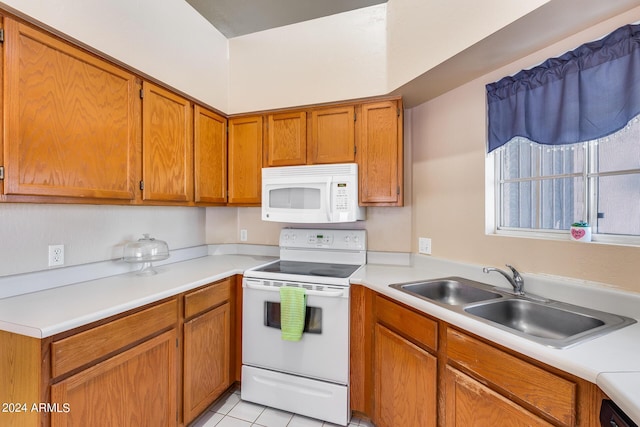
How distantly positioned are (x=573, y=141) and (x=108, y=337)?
2.31 meters

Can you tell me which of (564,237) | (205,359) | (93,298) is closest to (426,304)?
(564,237)

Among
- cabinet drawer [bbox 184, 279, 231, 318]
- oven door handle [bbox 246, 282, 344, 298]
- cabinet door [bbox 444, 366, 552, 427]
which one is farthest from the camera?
oven door handle [bbox 246, 282, 344, 298]

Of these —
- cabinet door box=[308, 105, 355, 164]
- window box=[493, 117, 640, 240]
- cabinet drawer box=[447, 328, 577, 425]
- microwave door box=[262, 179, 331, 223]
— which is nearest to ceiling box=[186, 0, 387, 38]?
cabinet door box=[308, 105, 355, 164]

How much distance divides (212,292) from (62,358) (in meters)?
0.83

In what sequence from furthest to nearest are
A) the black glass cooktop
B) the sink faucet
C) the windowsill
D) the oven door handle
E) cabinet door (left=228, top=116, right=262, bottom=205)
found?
cabinet door (left=228, top=116, right=262, bottom=205) < the black glass cooktop < the oven door handle < the sink faucet < the windowsill

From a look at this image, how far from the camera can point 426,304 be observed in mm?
1347

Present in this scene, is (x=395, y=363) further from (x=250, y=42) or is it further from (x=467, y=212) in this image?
(x=250, y=42)

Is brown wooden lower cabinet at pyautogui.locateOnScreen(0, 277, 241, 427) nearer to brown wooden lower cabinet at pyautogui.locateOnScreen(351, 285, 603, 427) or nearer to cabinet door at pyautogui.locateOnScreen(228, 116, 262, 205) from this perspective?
cabinet door at pyautogui.locateOnScreen(228, 116, 262, 205)

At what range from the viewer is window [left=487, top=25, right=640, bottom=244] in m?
1.21

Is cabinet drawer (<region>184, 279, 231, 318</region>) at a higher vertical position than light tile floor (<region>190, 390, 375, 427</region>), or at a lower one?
higher

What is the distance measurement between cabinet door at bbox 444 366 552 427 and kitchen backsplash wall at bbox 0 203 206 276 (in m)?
2.07

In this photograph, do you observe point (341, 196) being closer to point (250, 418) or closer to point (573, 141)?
point (573, 141)

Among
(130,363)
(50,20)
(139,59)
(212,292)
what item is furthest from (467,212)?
(50,20)

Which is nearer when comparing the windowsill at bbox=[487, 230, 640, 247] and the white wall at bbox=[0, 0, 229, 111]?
the windowsill at bbox=[487, 230, 640, 247]
